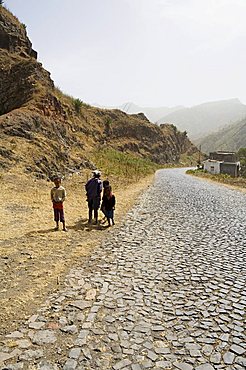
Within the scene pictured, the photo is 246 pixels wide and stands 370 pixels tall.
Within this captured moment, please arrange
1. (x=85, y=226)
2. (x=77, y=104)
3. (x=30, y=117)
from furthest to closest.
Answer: (x=77, y=104) → (x=30, y=117) → (x=85, y=226)

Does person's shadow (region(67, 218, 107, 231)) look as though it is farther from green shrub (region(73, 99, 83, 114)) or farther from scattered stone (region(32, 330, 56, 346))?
green shrub (region(73, 99, 83, 114))

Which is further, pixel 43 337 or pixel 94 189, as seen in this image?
pixel 94 189

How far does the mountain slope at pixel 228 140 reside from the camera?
118 m

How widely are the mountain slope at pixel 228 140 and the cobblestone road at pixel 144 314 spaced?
11300 centimetres

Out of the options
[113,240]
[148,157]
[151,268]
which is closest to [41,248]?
[113,240]

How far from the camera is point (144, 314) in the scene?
176 inches

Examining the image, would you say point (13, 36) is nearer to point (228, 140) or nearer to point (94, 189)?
point (94, 189)

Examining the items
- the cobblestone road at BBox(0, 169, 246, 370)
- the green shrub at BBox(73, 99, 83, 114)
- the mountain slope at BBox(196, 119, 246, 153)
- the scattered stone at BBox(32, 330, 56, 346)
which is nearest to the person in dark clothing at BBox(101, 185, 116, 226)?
the cobblestone road at BBox(0, 169, 246, 370)

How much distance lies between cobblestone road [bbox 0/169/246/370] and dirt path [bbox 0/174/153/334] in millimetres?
310

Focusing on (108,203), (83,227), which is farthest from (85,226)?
(108,203)

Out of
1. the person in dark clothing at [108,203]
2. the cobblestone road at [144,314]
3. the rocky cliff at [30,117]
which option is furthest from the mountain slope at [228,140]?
the cobblestone road at [144,314]

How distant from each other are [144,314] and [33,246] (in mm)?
3914

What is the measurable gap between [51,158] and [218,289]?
16.7m

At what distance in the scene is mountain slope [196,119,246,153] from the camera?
11830cm
